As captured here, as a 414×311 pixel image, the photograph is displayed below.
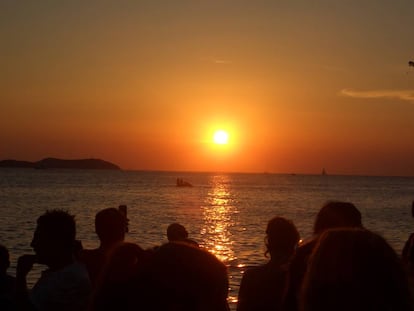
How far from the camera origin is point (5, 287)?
5.57m

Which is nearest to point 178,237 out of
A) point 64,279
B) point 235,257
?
point 64,279

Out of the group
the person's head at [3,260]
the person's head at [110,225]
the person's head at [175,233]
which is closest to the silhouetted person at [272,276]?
the person's head at [110,225]

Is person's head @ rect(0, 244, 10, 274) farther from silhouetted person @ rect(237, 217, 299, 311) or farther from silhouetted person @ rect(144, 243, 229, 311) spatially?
silhouetted person @ rect(144, 243, 229, 311)

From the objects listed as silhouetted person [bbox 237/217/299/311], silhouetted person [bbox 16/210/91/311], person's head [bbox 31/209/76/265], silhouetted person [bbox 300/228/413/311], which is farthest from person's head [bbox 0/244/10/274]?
silhouetted person [bbox 300/228/413/311]

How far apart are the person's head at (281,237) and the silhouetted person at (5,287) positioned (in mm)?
2222

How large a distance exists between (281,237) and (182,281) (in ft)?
11.5

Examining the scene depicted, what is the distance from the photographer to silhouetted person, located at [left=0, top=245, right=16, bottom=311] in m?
5.34

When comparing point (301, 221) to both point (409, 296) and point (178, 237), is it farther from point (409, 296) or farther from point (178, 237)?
point (409, 296)

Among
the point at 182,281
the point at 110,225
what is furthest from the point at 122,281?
the point at 110,225

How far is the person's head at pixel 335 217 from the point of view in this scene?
5.10 m

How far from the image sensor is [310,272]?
100 inches

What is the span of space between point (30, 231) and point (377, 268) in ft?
114

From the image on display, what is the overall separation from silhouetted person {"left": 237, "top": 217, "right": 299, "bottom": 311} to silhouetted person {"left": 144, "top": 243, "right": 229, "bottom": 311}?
3.28 meters

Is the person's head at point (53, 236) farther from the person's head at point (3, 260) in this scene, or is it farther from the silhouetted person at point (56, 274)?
the person's head at point (3, 260)
